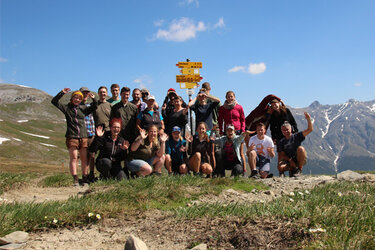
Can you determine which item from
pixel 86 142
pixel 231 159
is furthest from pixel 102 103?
pixel 231 159

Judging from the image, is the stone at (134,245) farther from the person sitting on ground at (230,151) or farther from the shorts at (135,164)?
the person sitting on ground at (230,151)

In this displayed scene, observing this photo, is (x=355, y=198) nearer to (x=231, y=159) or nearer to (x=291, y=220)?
(x=291, y=220)

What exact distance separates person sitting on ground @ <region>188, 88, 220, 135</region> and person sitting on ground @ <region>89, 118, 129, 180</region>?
9.40ft

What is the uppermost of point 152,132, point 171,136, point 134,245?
point 152,132

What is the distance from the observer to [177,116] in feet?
33.5

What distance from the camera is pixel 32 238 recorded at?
4137 millimetres

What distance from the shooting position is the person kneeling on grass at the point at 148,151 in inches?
343

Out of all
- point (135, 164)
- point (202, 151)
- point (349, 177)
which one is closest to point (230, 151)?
point (202, 151)

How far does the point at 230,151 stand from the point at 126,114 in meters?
3.59

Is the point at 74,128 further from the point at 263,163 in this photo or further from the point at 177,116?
the point at 263,163

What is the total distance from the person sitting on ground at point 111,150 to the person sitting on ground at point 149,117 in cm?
82

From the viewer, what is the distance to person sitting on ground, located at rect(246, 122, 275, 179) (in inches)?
404

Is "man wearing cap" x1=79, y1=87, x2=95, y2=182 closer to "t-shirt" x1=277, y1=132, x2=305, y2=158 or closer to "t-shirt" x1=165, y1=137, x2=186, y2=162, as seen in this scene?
"t-shirt" x1=165, y1=137, x2=186, y2=162

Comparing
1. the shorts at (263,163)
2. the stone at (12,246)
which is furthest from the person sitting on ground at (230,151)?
the stone at (12,246)
